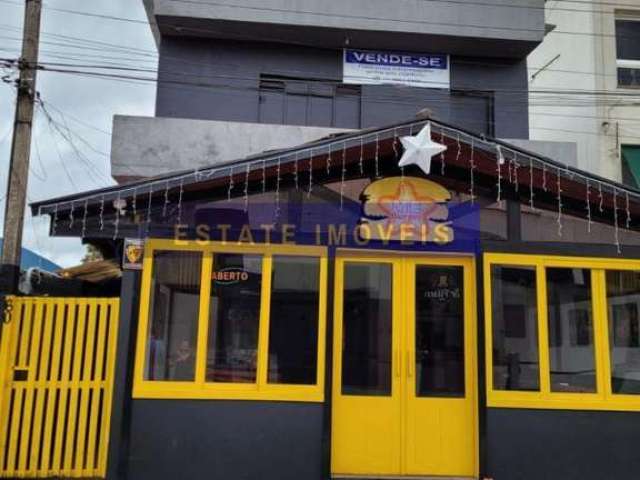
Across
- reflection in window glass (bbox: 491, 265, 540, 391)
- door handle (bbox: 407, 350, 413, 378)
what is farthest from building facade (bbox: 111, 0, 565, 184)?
door handle (bbox: 407, 350, 413, 378)

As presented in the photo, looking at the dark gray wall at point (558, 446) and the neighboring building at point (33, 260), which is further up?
the neighboring building at point (33, 260)

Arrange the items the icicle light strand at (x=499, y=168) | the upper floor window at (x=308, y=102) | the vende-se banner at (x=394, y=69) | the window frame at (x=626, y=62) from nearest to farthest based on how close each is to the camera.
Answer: the icicle light strand at (x=499, y=168) → the upper floor window at (x=308, y=102) → the vende-se banner at (x=394, y=69) → the window frame at (x=626, y=62)

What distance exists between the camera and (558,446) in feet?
21.7

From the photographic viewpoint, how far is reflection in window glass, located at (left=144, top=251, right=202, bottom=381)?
6590 millimetres

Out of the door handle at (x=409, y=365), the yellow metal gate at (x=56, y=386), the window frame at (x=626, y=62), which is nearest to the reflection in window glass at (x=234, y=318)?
the yellow metal gate at (x=56, y=386)

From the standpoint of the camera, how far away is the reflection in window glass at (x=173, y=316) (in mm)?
6590

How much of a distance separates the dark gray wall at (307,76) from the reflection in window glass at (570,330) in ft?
21.2

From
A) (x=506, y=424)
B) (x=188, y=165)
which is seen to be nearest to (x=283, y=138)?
(x=188, y=165)

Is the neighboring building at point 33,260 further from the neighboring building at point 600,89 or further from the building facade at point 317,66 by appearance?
the neighboring building at point 600,89

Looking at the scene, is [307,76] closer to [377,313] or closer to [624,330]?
[377,313]

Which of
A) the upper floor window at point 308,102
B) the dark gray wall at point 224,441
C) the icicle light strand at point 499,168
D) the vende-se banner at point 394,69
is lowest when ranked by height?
the dark gray wall at point 224,441

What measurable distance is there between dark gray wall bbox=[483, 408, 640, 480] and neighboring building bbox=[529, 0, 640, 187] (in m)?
7.92

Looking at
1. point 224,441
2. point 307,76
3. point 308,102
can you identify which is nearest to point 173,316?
point 224,441

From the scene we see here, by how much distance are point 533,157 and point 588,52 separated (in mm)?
9292
